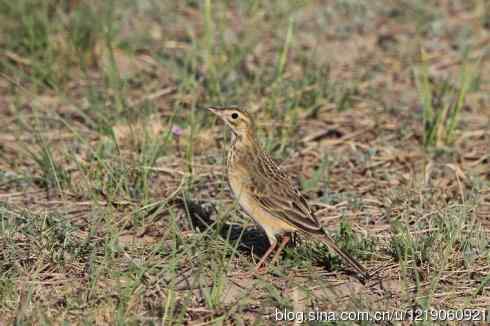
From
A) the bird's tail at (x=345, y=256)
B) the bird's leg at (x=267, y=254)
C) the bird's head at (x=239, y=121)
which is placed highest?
the bird's head at (x=239, y=121)

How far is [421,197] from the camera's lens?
268 inches

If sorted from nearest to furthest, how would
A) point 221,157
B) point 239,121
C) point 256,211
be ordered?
1. point 256,211
2. point 239,121
3. point 221,157

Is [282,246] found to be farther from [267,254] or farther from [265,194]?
[265,194]

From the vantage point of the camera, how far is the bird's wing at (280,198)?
5586 millimetres

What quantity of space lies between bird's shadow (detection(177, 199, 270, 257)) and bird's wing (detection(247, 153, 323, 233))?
1.30 feet

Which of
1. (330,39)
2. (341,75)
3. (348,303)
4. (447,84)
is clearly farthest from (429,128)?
(348,303)

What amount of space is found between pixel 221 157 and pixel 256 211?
63.6 inches

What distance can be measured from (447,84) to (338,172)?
1.83 m

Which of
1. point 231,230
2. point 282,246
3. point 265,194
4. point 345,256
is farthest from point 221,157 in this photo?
point 345,256

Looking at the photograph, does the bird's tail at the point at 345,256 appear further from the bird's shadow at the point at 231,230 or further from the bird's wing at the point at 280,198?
the bird's shadow at the point at 231,230

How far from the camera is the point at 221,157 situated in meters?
7.37

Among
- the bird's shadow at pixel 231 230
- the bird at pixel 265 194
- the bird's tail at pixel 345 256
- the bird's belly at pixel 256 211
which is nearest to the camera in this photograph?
the bird's tail at pixel 345 256

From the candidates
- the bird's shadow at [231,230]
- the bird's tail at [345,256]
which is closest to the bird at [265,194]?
the bird's tail at [345,256]

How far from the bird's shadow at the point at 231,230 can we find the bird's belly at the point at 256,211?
0.85 ft
